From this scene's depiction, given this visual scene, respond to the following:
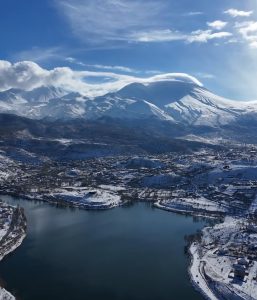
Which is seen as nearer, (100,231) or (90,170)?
(100,231)

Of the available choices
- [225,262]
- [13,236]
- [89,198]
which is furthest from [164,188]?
[225,262]

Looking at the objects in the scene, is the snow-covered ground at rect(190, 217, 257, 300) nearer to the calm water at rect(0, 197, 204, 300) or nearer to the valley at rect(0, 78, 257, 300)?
the valley at rect(0, 78, 257, 300)

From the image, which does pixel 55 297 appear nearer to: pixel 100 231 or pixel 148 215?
pixel 100 231

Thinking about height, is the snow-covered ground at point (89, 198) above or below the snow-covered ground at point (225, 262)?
above

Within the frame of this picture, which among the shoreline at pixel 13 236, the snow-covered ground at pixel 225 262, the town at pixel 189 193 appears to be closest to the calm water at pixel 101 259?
the shoreline at pixel 13 236

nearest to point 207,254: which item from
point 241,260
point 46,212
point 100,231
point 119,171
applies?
point 241,260

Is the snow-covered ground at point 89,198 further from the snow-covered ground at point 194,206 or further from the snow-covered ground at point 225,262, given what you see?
the snow-covered ground at point 225,262

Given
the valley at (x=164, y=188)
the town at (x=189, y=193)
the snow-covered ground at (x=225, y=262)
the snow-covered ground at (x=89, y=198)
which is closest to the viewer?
the snow-covered ground at (x=225, y=262)

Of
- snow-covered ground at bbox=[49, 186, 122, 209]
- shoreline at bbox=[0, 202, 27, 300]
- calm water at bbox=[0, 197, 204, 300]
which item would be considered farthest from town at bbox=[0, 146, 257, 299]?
shoreline at bbox=[0, 202, 27, 300]
